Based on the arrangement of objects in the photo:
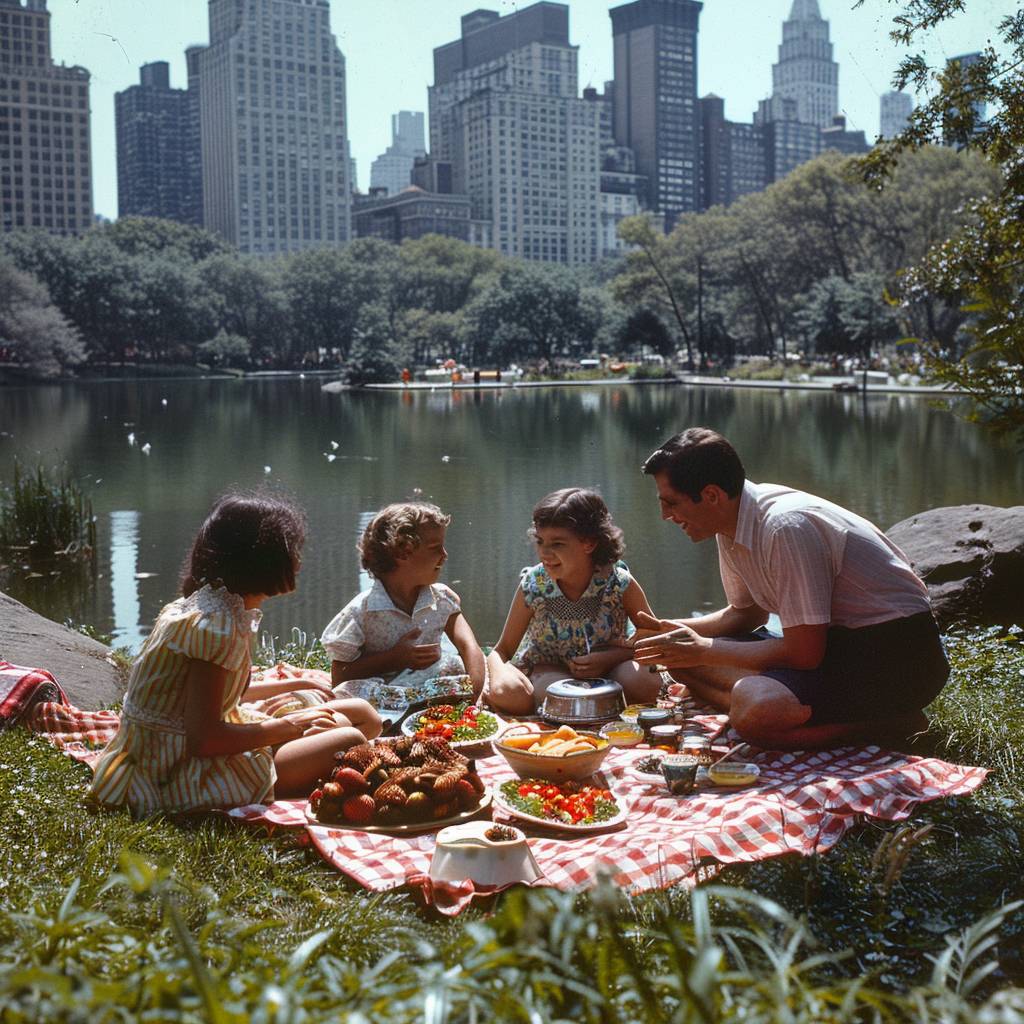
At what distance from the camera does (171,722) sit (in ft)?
11.9

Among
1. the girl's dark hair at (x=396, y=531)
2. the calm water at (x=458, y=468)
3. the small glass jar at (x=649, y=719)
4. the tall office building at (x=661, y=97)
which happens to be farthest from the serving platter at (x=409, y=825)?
the tall office building at (x=661, y=97)

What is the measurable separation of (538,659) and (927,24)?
3603 mm

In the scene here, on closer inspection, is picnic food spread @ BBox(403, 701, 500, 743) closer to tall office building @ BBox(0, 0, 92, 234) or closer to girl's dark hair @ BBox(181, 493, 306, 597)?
girl's dark hair @ BBox(181, 493, 306, 597)

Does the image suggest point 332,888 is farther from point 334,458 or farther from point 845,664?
point 334,458

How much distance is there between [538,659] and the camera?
5383 mm

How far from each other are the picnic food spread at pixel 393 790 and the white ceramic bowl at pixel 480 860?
43 cm

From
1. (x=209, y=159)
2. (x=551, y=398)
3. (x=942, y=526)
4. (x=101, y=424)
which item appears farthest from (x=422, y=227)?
(x=942, y=526)

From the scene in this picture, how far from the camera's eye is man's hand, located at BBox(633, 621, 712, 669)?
4.38 meters

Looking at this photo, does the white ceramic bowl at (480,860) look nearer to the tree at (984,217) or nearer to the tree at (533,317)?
the tree at (984,217)

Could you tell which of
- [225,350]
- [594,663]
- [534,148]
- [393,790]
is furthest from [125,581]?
[534,148]

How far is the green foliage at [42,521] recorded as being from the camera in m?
11.4

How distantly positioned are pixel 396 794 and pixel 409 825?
→ 10cm

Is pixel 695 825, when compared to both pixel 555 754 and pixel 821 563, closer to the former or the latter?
pixel 555 754

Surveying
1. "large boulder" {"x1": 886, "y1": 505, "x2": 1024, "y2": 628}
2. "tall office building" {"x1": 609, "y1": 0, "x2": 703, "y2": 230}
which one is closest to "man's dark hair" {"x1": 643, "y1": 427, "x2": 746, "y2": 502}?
"large boulder" {"x1": 886, "y1": 505, "x2": 1024, "y2": 628}
